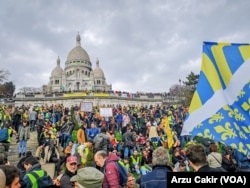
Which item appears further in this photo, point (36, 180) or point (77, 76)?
point (77, 76)

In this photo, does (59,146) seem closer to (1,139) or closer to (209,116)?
(1,139)

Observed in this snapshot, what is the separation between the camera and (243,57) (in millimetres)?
4121

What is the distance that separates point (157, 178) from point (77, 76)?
107750mm

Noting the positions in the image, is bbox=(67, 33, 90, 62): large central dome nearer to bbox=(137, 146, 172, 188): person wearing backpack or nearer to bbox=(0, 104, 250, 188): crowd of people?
bbox=(0, 104, 250, 188): crowd of people

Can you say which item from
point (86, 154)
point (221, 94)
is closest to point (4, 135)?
point (86, 154)

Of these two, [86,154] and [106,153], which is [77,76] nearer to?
[86,154]

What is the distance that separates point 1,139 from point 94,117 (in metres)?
9.72

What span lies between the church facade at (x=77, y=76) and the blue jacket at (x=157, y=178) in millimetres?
99916

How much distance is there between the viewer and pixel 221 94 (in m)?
4.16

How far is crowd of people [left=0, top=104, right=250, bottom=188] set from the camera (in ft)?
13.5

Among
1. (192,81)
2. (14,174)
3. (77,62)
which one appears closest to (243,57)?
(14,174)

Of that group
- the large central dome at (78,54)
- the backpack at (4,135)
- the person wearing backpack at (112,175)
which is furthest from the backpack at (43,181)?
the large central dome at (78,54)

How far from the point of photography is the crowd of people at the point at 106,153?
412cm

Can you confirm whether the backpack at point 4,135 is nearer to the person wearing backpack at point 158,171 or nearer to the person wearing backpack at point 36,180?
the person wearing backpack at point 36,180
